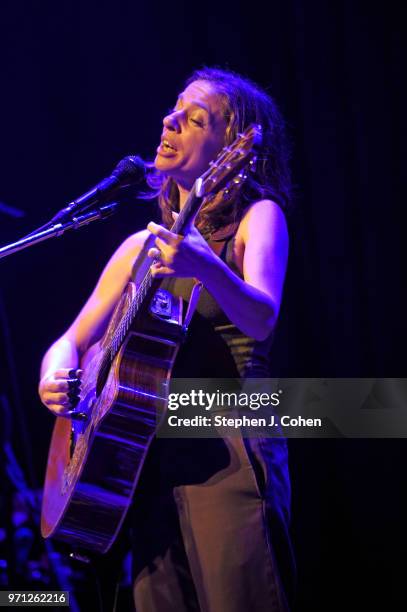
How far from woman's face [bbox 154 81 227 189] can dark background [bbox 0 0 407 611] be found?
613 millimetres

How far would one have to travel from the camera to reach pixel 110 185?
5.95ft

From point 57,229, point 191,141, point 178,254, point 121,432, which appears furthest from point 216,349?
point 191,141

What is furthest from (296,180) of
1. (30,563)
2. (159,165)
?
(30,563)

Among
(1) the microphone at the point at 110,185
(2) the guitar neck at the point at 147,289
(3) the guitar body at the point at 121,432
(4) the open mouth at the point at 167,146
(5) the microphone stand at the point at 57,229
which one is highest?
(4) the open mouth at the point at 167,146

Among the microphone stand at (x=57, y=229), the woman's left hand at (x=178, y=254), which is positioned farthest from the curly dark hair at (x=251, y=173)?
the woman's left hand at (x=178, y=254)

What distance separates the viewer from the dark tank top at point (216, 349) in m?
1.67

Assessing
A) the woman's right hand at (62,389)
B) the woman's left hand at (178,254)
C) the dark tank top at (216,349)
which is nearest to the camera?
the woman's left hand at (178,254)

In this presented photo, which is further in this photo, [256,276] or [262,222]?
[262,222]

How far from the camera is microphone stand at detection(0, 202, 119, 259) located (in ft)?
5.58

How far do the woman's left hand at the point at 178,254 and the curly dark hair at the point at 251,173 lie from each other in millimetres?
448

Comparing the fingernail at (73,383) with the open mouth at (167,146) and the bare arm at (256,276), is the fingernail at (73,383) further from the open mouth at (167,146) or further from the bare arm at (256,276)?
the open mouth at (167,146)

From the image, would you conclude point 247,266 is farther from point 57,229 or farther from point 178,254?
point 57,229

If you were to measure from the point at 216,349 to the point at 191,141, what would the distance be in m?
0.66

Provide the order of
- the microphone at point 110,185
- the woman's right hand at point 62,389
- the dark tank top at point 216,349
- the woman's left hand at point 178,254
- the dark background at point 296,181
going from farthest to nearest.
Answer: the dark background at point 296,181 → the woman's right hand at point 62,389 → the microphone at point 110,185 → the dark tank top at point 216,349 → the woman's left hand at point 178,254
